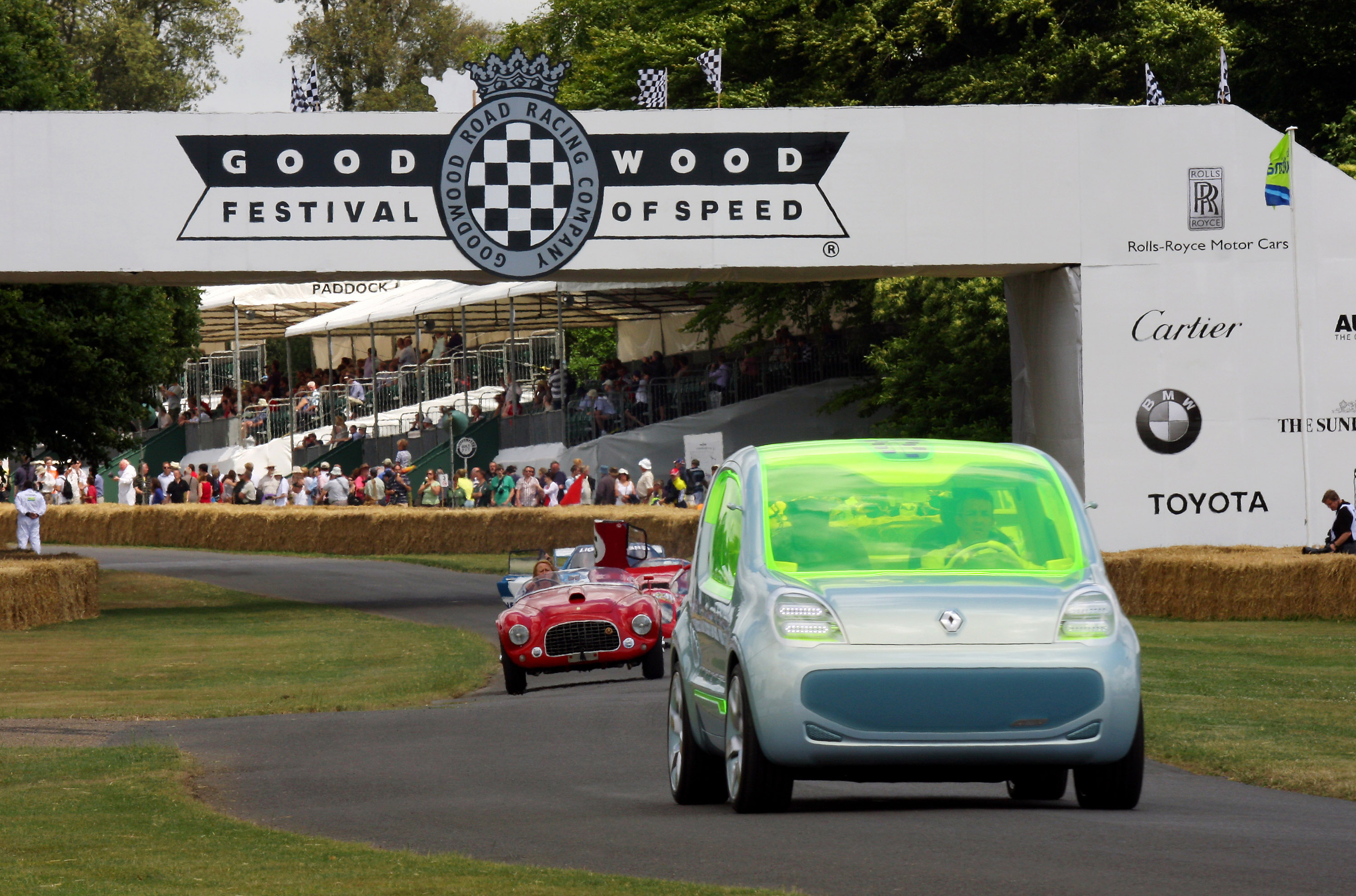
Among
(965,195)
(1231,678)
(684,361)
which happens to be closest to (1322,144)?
(684,361)

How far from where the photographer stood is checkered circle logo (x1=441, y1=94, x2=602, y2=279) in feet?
80.4

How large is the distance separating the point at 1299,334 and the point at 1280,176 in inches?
80.4

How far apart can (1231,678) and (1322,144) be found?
1058 inches

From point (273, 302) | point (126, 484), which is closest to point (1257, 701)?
point (126, 484)

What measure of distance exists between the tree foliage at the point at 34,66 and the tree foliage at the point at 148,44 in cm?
3891

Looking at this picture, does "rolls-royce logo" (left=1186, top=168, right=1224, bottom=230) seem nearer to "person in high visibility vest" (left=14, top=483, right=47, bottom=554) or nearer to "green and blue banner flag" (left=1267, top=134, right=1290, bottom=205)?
"green and blue banner flag" (left=1267, top=134, right=1290, bottom=205)

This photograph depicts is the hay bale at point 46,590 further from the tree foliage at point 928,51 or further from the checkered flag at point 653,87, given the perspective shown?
the tree foliage at point 928,51

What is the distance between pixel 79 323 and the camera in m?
29.7

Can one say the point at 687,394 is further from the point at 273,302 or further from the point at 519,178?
the point at 273,302

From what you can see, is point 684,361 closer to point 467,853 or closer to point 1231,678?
point 1231,678

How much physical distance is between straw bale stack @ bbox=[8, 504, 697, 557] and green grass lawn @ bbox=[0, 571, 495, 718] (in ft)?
25.9

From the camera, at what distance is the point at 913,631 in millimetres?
7742

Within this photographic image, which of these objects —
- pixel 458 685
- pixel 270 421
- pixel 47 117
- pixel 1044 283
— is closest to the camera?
pixel 458 685

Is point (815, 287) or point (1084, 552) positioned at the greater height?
point (815, 287)
